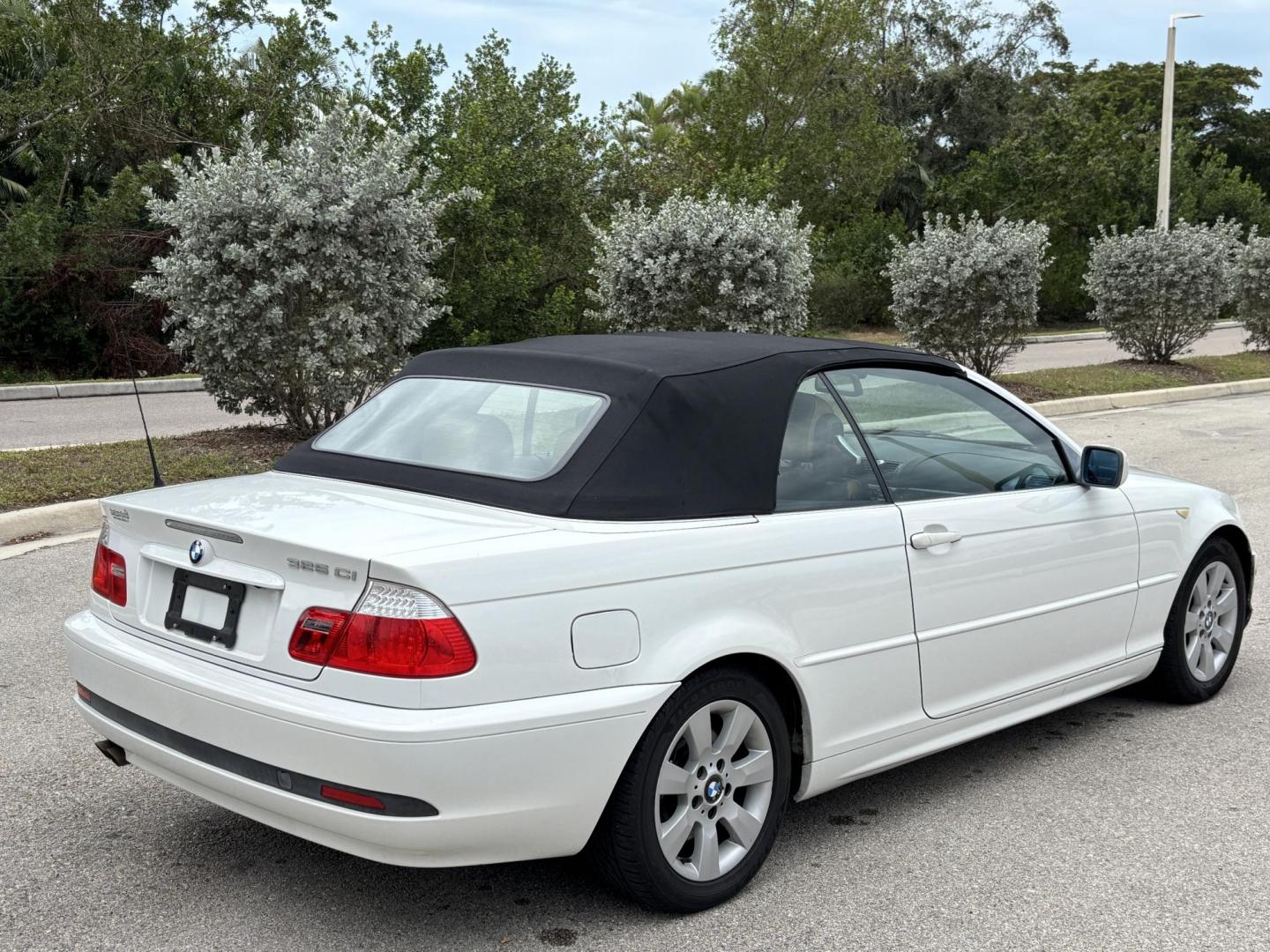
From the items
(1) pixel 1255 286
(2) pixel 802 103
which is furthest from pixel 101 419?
(2) pixel 802 103

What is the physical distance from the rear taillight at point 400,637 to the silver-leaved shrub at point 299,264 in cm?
802

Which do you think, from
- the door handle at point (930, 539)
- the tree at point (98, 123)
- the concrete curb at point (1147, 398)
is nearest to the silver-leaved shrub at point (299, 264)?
the door handle at point (930, 539)

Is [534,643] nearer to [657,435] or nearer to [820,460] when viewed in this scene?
[657,435]

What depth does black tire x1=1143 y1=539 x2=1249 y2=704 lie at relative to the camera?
492 cm

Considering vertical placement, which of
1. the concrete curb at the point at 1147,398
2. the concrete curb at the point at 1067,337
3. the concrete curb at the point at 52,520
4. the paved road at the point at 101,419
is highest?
the concrete curb at the point at 52,520

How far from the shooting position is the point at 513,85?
18609mm

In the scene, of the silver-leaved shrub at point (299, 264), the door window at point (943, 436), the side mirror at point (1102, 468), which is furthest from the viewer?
the silver-leaved shrub at point (299, 264)

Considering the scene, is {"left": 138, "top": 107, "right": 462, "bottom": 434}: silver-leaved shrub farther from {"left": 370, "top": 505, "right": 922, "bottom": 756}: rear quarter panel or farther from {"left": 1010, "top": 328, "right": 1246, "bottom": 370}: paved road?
{"left": 1010, "top": 328, "right": 1246, "bottom": 370}: paved road

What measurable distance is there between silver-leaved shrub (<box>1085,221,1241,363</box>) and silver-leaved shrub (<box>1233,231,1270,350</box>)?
8.24ft

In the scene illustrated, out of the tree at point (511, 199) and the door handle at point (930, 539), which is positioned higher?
the tree at point (511, 199)

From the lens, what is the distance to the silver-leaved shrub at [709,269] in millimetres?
14305

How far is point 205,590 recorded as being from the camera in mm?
3312

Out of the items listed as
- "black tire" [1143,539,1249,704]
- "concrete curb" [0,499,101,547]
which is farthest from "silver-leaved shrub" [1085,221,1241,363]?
"concrete curb" [0,499,101,547]

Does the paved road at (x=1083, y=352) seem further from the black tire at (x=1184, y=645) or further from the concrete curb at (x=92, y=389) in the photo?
the black tire at (x=1184, y=645)
